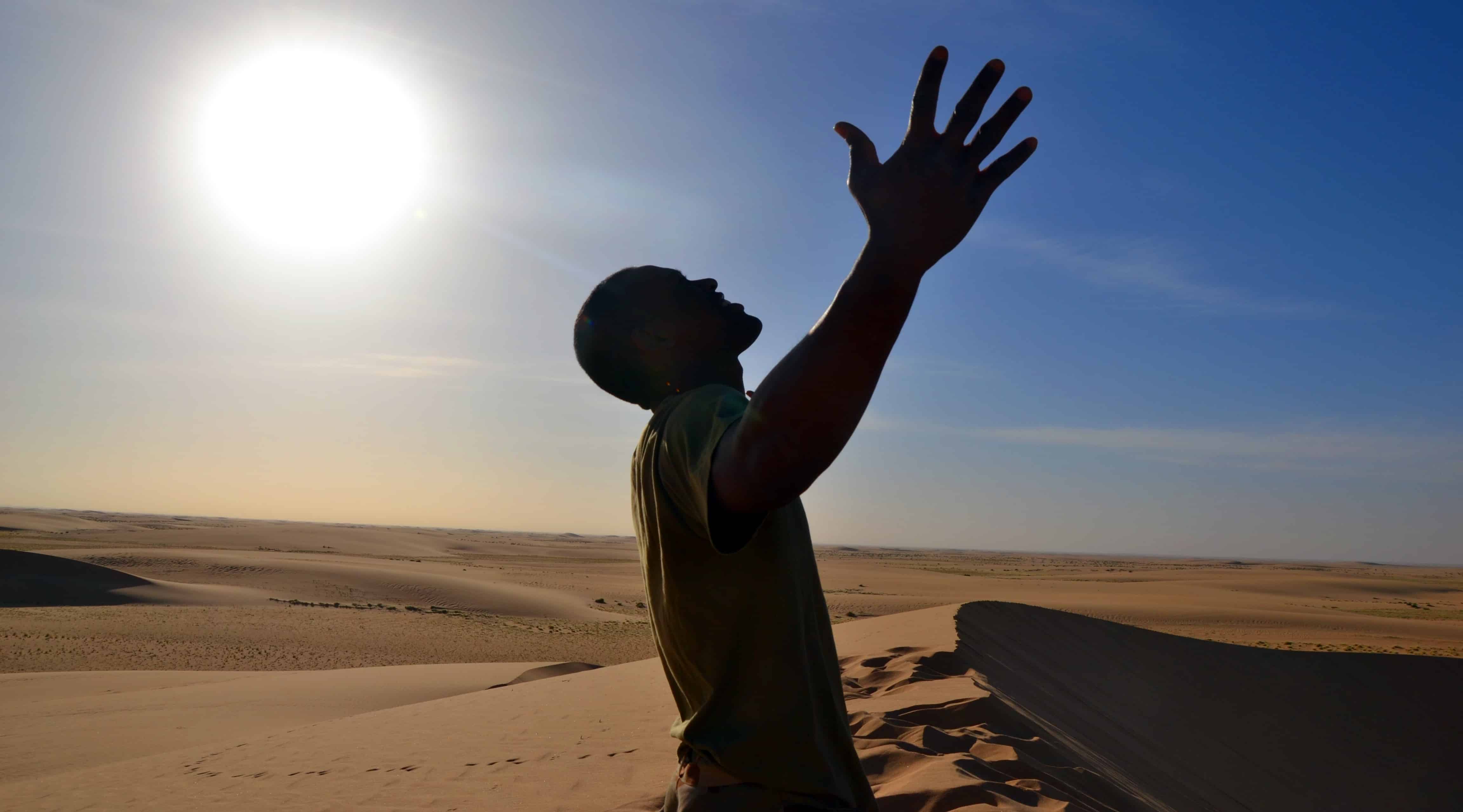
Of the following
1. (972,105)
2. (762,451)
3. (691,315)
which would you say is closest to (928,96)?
(972,105)

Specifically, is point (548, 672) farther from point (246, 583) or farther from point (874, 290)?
point (246, 583)

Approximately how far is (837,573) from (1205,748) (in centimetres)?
4624

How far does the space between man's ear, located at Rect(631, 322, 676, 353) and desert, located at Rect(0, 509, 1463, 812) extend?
3576mm

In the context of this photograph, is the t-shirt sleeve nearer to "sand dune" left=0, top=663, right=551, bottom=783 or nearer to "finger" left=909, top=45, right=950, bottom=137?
"finger" left=909, top=45, right=950, bottom=137

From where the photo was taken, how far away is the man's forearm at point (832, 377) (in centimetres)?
89

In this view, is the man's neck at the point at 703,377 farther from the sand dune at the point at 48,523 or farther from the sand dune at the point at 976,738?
the sand dune at the point at 48,523

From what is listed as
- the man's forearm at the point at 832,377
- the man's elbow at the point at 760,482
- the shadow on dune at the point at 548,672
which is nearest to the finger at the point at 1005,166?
the man's forearm at the point at 832,377

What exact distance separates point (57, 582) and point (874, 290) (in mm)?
34847

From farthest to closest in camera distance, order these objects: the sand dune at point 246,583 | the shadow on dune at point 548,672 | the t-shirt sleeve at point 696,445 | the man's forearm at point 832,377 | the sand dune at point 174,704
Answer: the sand dune at point 246,583 < the shadow on dune at point 548,672 < the sand dune at point 174,704 < the t-shirt sleeve at point 696,445 < the man's forearm at point 832,377

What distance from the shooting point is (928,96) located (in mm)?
938

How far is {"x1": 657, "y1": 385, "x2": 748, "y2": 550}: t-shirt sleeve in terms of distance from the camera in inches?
42.4

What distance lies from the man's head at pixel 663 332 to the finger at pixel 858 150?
59 cm

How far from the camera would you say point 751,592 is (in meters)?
1.37

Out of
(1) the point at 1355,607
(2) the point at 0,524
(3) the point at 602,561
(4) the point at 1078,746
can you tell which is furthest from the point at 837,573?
(2) the point at 0,524
